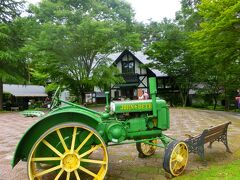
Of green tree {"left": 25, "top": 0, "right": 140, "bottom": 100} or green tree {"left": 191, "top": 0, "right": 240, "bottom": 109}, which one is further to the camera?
green tree {"left": 25, "top": 0, "right": 140, "bottom": 100}

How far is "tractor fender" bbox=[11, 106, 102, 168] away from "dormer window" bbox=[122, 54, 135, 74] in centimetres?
3297

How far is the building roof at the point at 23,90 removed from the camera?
38.4 m

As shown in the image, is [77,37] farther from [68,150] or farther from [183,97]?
[68,150]

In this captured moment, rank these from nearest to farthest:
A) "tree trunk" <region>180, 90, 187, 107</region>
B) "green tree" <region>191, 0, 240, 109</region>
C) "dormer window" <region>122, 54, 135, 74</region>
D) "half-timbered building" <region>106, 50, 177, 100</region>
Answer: "green tree" <region>191, 0, 240, 109</region> < "tree trunk" <region>180, 90, 187, 107</region> < "half-timbered building" <region>106, 50, 177, 100</region> < "dormer window" <region>122, 54, 135, 74</region>

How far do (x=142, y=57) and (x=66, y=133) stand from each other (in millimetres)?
33832

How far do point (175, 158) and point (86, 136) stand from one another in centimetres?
163

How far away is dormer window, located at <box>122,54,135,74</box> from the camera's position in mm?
37969

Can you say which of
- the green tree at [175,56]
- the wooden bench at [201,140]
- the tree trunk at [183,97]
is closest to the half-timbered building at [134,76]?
the tree trunk at [183,97]

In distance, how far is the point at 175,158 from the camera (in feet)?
18.0

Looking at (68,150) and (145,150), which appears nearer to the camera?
(68,150)

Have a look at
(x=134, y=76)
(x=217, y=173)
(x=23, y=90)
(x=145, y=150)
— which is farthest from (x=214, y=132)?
(x=23, y=90)

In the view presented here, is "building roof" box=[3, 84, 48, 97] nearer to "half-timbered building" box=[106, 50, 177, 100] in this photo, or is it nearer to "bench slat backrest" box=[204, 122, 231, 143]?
"half-timbered building" box=[106, 50, 177, 100]

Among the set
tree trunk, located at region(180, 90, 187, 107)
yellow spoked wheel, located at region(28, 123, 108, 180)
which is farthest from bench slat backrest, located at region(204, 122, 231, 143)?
tree trunk, located at region(180, 90, 187, 107)

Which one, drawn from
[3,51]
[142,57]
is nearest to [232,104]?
[142,57]
